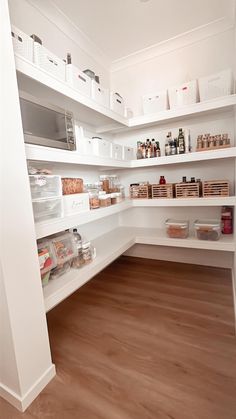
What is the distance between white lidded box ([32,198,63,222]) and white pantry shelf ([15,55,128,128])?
0.67 metres

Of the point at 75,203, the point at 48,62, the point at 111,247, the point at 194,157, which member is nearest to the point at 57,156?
the point at 75,203

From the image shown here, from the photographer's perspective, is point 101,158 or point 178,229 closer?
point 101,158

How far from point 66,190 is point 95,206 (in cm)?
31

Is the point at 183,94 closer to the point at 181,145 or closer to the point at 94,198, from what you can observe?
the point at 181,145

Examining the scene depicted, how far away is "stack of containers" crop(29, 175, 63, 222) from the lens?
3.87 feet

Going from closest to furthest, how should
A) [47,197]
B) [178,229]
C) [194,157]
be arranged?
1. [47,197]
2. [194,157]
3. [178,229]

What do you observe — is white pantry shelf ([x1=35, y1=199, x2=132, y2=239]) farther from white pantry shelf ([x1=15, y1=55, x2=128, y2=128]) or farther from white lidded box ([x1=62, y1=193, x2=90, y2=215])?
white pantry shelf ([x1=15, y1=55, x2=128, y2=128])

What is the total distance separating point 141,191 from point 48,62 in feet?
4.42

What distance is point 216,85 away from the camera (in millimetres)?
1697

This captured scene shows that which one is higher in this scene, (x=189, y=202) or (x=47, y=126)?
(x=47, y=126)

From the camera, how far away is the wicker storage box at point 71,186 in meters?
1.34

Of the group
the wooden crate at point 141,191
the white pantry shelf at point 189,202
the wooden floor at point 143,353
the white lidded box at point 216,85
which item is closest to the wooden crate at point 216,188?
the white pantry shelf at point 189,202

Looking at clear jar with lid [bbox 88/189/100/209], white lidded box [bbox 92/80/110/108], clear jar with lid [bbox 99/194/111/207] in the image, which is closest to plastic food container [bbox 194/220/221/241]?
clear jar with lid [bbox 99/194/111/207]

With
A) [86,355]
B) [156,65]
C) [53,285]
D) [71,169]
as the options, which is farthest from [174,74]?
[86,355]
